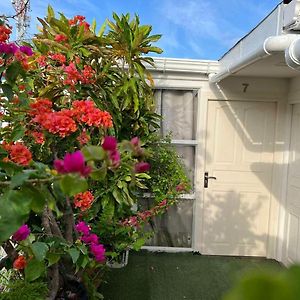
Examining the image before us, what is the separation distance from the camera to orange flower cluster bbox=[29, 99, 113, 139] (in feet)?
4.52

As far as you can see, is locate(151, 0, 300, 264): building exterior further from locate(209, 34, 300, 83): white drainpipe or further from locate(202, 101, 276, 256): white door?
locate(209, 34, 300, 83): white drainpipe

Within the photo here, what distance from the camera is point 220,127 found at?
4320 millimetres

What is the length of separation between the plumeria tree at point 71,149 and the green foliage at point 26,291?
61 mm

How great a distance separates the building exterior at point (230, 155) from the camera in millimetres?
4180

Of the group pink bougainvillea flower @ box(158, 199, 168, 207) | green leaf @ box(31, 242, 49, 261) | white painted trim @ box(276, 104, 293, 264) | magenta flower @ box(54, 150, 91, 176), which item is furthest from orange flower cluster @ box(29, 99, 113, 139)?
white painted trim @ box(276, 104, 293, 264)

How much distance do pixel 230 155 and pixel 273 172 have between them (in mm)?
602

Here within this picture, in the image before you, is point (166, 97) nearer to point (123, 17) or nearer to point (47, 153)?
point (123, 17)

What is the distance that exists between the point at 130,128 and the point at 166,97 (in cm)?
104

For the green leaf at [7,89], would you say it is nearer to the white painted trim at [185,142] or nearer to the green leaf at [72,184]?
the green leaf at [72,184]

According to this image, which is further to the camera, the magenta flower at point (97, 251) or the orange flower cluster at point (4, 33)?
the magenta flower at point (97, 251)

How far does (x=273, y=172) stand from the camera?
4348mm

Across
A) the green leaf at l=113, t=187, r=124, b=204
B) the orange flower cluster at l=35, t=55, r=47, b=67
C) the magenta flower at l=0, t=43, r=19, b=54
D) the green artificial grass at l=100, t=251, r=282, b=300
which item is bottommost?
the green artificial grass at l=100, t=251, r=282, b=300

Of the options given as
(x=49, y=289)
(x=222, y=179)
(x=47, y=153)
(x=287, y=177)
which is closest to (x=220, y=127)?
(x=222, y=179)

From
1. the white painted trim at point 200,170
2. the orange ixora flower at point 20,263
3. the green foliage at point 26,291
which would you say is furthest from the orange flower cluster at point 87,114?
the white painted trim at point 200,170
